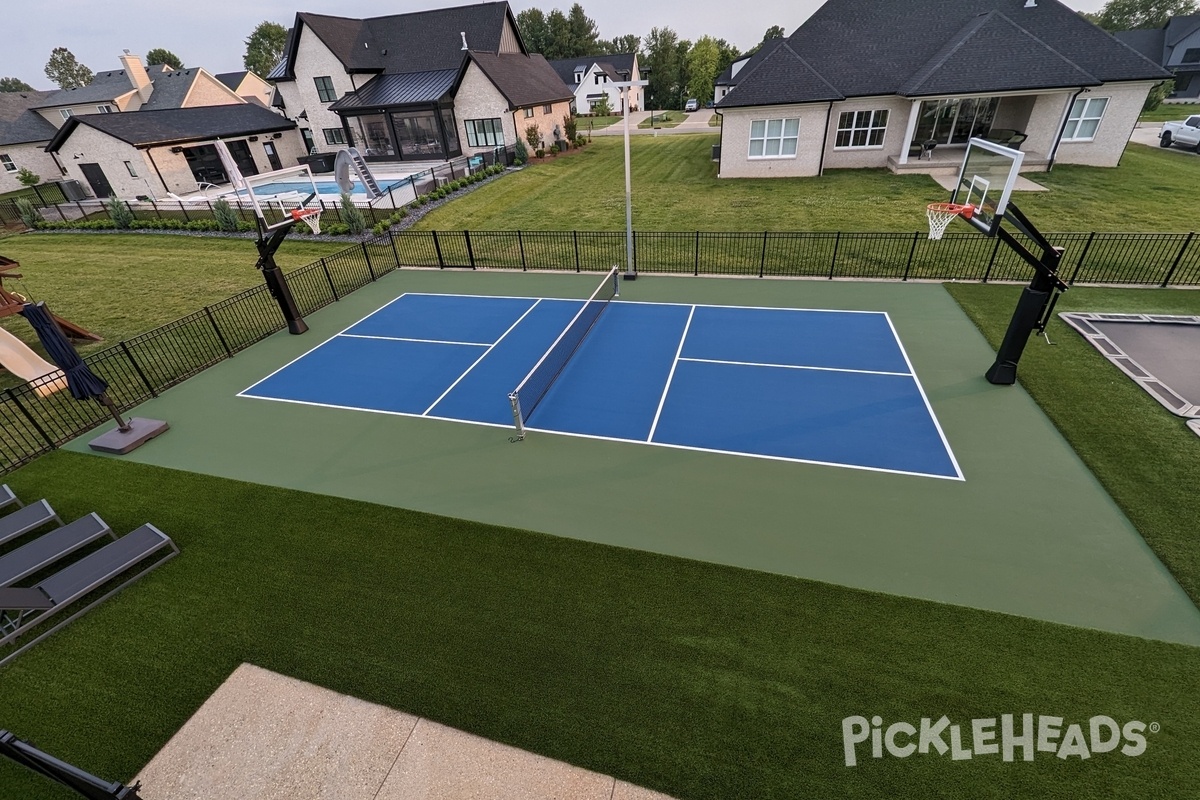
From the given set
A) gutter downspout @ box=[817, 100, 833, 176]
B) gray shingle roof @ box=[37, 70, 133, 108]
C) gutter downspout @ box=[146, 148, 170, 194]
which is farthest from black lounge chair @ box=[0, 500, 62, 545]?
gray shingle roof @ box=[37, 70, 133, 108]

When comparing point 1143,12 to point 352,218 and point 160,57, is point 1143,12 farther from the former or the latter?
point 160,57

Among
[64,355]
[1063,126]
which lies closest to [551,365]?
[64,355]

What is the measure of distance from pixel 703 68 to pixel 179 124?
161 feet

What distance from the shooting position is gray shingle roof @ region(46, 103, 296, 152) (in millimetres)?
30625

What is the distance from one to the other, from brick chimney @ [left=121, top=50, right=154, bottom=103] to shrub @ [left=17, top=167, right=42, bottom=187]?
10.9 metres

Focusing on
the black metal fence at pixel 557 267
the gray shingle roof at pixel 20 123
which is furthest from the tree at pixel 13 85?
the black metal fence at pixel 557 267

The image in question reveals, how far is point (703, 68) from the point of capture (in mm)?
58000

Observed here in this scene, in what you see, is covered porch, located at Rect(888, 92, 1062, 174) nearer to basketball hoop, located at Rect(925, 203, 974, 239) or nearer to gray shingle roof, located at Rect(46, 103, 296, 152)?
basketball hoop, located at Rect(925, 203, 974, 239)

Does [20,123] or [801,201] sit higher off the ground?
[20,123]

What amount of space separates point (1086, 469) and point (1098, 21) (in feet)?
425

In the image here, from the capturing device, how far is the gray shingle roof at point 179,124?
30.6 m

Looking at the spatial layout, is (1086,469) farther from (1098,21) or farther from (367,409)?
(1098,21)

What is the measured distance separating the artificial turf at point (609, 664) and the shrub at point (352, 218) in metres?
18.1

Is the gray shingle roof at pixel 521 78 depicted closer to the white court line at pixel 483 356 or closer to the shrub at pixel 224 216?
→ the shrub at pixel 224 216
